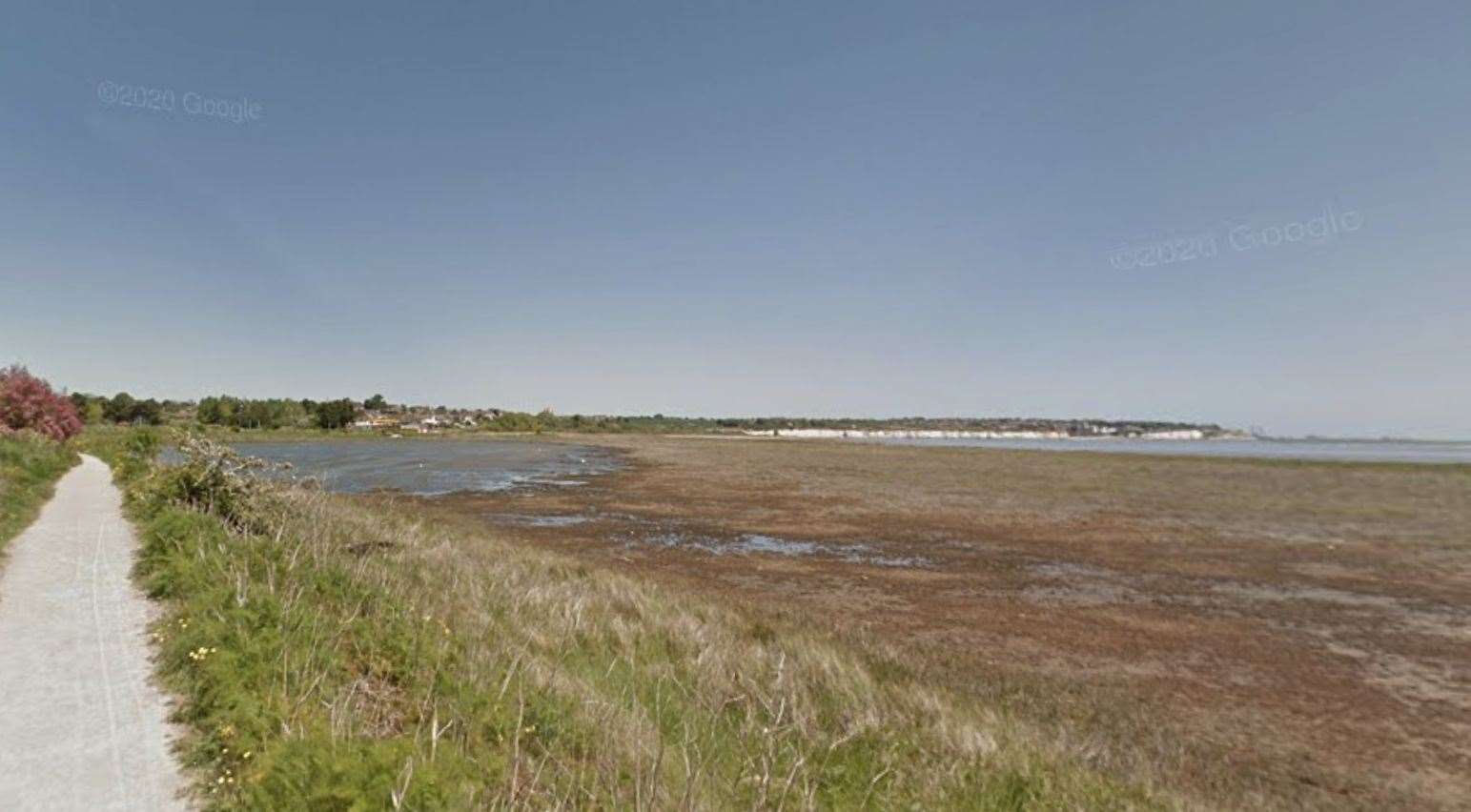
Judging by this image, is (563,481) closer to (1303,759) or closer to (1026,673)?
(1026,673)

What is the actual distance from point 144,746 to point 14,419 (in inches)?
1933

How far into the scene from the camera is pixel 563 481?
Result: 4806cm

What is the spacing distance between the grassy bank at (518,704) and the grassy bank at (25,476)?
19.6 ft

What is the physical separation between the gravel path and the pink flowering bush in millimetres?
37259

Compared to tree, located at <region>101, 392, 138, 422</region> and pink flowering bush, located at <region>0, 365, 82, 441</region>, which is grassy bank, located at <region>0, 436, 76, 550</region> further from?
tree, located at <region>101, 392, 138, 422</region>

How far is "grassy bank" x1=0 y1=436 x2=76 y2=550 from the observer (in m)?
15.0

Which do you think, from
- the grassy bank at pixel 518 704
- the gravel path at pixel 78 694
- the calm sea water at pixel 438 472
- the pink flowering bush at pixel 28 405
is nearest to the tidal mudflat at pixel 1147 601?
the grassy bank at pixel 518 704

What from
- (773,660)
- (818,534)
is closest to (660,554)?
(818,534)

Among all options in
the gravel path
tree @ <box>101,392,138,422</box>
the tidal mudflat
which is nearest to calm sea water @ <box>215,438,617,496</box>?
the tidal mudflat

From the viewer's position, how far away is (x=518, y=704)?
681 cm

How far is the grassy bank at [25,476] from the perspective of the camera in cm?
1500

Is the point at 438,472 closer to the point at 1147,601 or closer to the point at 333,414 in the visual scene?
the point at 1147,601

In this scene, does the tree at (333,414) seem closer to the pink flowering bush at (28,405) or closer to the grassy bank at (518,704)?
the pink flowering bush at (28,405)

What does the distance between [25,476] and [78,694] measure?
23.6 metres
